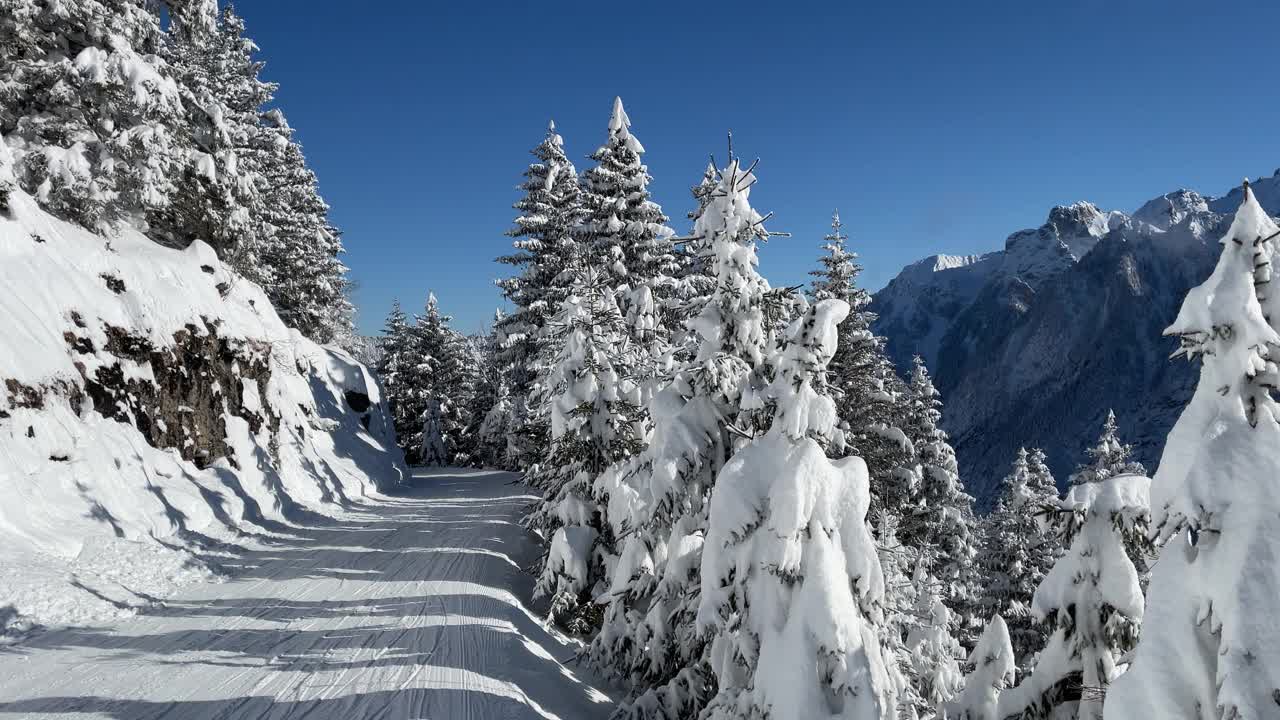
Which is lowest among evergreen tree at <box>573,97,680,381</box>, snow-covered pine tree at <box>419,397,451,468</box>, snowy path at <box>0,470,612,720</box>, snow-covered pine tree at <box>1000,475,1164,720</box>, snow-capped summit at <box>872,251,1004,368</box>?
snowy path at <box>0,470,612,720</box>

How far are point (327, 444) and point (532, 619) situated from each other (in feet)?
52.7

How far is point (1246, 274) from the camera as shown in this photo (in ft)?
11.6

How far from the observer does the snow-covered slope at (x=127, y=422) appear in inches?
418

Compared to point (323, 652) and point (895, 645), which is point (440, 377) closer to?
point (323, 652)

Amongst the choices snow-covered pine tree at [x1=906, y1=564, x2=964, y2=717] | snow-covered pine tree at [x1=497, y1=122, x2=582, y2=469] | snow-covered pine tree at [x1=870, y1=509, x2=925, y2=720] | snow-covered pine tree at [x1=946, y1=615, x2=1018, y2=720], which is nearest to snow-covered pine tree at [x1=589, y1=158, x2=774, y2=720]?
snow-covered pine tree at [x1=870, y1=509, x2=925, y2=720]

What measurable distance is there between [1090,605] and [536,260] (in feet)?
76.9

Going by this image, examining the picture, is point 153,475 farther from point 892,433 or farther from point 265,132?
point 265,132

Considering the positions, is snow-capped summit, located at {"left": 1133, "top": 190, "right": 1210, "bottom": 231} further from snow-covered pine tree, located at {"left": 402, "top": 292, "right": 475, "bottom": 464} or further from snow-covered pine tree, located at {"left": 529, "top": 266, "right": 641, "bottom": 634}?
snow-covered pine tree, located at {"left": 529, "top": 266, "right": 641, "bottom": 634}

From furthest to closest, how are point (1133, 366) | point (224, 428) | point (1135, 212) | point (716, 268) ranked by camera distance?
point (1135, 212) < point (1133, 366) < point (224, 428) < point (716, 268)

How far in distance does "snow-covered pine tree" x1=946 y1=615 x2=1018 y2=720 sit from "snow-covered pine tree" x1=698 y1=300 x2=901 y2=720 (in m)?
0.87

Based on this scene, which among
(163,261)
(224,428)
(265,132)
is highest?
(265,132)

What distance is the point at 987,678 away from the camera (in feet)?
19.8

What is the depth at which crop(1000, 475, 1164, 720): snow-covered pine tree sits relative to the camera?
4.82 meters

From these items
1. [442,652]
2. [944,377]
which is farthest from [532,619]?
[944,377]
